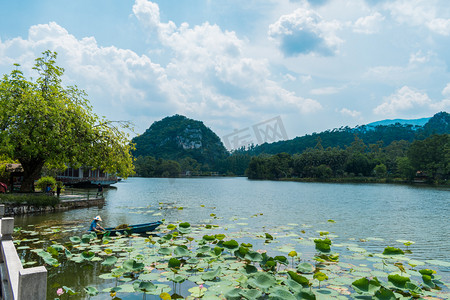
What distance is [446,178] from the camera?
68.0 metres

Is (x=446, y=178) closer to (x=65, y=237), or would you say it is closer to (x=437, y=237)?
(x=437, y=237)

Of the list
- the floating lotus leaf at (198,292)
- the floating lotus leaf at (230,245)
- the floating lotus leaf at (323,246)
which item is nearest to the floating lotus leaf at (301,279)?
the floating lotus leaf at (198,292)

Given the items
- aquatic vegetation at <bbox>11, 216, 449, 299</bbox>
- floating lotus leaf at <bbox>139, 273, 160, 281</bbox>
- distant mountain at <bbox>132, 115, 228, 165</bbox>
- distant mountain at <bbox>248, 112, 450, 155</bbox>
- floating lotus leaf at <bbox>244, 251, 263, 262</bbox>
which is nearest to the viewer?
aquatic vegetation at <bbox>11, 216, 449, 299</bbox>

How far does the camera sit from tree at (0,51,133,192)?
17.4m

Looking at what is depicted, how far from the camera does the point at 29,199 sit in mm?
18047

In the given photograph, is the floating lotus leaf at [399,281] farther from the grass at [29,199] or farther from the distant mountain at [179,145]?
the distant mountain at [179,145]

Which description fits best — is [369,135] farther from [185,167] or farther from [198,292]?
[198,292]

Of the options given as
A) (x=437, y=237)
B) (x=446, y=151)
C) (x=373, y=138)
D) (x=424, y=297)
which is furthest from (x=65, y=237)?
(x=373, y=138)

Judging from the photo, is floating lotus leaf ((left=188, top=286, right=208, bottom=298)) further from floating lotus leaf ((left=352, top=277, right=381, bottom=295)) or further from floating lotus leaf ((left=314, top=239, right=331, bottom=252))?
floating lotus leaf ((left=314, top=239, right=331, bottom=252))

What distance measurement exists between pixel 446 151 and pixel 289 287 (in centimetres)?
7754

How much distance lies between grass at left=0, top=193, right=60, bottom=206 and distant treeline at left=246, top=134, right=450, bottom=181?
74.8 meters

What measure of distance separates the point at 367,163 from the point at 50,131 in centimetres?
9070

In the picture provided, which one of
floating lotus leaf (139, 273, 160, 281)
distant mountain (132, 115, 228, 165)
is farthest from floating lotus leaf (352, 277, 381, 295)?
distant mountain (132, 115, 228, 165)

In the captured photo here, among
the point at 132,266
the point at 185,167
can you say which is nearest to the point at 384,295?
the point at 132,266
